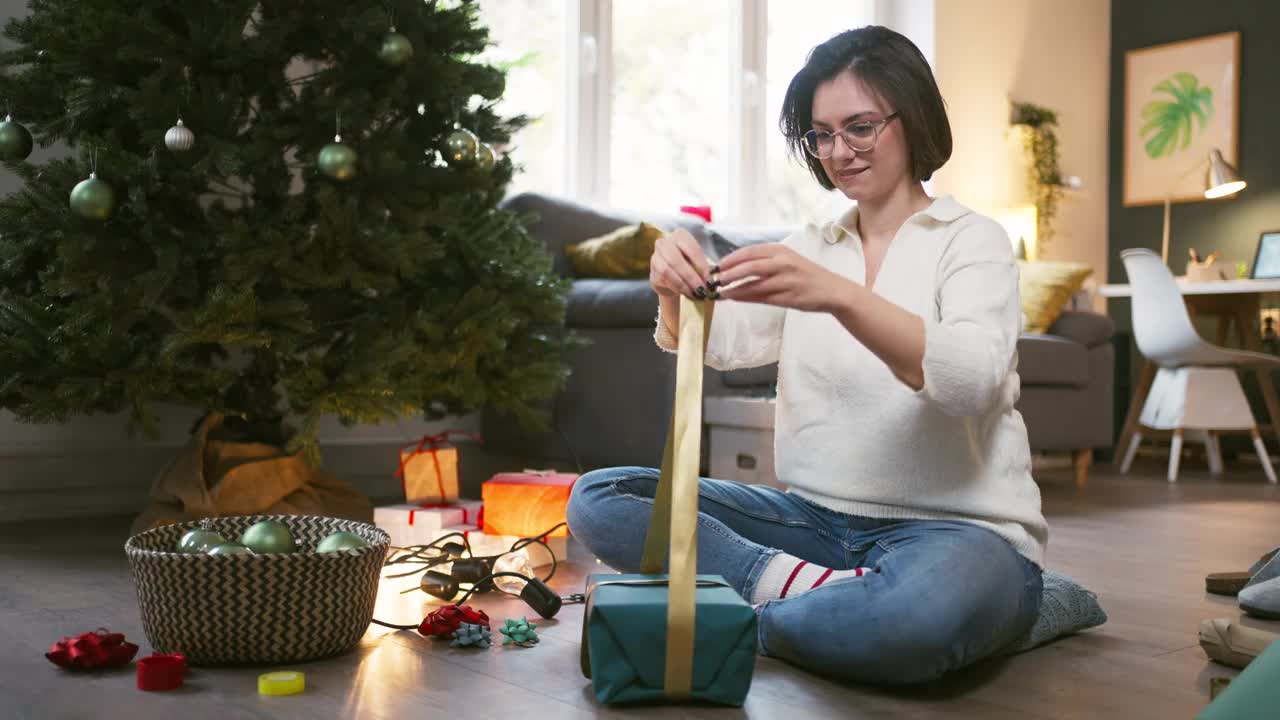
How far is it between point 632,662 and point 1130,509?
2.38 m

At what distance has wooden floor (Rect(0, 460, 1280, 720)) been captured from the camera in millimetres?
1200

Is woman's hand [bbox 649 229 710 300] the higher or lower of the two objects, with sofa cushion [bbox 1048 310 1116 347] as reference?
higher

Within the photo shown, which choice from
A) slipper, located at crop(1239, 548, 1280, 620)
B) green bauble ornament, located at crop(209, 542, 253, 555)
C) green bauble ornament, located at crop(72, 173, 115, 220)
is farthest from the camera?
green bauble ornament, located at crop(72, 173, 115, 220)

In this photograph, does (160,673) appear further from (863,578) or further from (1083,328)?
(1083,328)

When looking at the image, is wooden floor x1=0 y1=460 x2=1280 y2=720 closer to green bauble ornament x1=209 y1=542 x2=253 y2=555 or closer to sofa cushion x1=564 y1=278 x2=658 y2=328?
green bauble ornament x1=209 y1=542 x2=253 y2=555

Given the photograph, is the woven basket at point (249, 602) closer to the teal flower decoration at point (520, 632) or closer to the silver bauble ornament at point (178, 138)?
the teal flower decoration at point (520, 632)

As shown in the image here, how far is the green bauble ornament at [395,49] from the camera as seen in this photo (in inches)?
85.7

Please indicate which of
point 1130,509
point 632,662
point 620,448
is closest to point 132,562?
point 632,662

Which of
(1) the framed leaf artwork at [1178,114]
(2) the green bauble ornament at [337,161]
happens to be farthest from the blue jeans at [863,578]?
(1) the framed leaf artwork at [1178,114]

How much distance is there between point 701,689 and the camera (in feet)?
3.89

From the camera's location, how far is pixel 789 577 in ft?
4.63

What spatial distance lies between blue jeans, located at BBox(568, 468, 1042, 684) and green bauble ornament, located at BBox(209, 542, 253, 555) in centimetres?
47

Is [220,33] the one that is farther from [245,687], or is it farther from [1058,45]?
[1058,45]

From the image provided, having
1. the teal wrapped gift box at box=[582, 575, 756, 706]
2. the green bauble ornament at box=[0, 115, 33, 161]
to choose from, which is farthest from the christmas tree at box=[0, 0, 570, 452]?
the teal wrapped gift box at box=[582, 575, 756, 706]
